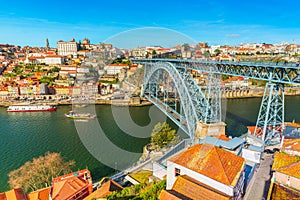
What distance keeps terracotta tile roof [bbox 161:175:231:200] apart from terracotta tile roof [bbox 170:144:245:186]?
226mm

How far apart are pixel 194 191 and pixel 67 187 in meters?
3.78

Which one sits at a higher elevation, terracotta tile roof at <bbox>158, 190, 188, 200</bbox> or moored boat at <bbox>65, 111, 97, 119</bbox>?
terracotta tile roof at <bbox>158, 190, 188, 200</bbox>

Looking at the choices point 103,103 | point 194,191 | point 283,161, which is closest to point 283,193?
point 283,161

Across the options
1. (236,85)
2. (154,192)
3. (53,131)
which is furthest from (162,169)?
(236,85)

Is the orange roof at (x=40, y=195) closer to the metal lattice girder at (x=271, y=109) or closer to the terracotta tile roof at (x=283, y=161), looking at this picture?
the terracotta tile roof at (x=283, y=161)

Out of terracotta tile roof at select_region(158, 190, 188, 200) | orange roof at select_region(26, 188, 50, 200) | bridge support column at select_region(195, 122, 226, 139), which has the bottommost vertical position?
orange roof at select_region(26, 188, 50, 200)

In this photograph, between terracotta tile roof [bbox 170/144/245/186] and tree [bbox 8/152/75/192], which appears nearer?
terracotta tile roof [bbox 170/144/245/186]

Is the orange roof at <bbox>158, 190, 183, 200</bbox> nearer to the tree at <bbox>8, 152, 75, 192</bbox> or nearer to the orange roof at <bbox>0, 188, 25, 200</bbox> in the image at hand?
the orange roof at <bbox>0, 188, 25, 200</bbox>

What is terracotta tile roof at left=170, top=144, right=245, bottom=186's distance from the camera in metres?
3.85

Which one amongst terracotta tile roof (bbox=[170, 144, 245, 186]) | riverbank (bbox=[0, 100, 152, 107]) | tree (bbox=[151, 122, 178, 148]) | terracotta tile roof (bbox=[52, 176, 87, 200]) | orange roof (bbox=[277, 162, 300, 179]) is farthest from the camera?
riverbank (bbox=[0, 100, 152, 107])

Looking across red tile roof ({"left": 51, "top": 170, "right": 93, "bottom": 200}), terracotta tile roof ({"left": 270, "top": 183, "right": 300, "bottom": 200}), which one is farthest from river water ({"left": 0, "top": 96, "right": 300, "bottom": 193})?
terracotta tile roof ({"left": 270, "top": 183, "right": 300, "bottom": 200})

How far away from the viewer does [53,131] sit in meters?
13.2

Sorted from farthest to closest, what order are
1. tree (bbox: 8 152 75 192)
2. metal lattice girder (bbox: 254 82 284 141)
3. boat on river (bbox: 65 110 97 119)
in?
boat on river (bbox: 65 110 97 119) → tree (bbox: 8 152 75 192) → metal lattice girder (bbox: 254 82 284 141)

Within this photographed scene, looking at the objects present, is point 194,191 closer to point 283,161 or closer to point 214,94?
point 283,161
